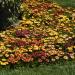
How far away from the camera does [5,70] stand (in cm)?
759

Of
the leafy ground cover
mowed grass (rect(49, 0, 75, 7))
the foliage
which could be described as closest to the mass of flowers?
the leafy ground cover

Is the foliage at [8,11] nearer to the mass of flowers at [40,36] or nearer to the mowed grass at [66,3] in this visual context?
the mass of flowers at [40,36]

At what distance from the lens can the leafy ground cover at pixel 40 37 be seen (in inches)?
327

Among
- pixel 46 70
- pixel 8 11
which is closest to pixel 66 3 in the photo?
pixel 8 11

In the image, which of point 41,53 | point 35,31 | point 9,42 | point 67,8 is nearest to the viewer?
point 41,53

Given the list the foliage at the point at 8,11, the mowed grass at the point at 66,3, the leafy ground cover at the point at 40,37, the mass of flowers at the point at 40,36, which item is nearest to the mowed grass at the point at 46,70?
the leafy ground cover at the point at 40,37

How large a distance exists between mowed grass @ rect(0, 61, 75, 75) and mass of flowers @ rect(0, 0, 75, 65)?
1.08 ft

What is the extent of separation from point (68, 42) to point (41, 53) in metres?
1.08

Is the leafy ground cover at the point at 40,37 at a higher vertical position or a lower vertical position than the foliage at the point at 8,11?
lower

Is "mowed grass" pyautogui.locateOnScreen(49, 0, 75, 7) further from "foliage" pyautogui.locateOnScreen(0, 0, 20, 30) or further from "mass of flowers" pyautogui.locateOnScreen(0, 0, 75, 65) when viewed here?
"foliage" pyautogui.locateOnScreen(0, 0, 20, 30)

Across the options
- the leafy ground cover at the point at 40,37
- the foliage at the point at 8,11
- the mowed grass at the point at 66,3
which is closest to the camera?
the leafy ground cover at the point at 40,37

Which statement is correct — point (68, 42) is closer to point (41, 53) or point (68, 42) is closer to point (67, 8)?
point (41, 53)

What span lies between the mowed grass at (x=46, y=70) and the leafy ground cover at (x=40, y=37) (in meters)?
0.13

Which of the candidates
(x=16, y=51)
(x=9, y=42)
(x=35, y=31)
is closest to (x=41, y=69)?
(x=16, y=51)
